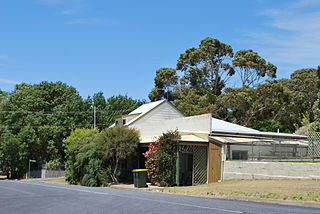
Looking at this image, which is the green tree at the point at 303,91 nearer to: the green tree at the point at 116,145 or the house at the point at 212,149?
the house at the point at 212,149

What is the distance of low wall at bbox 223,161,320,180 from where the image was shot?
20328 millimetres

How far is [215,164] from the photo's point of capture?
1033 inches

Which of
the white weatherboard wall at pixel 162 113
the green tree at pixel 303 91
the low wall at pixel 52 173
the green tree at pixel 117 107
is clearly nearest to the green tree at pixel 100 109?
the green tree at pixel 117 107

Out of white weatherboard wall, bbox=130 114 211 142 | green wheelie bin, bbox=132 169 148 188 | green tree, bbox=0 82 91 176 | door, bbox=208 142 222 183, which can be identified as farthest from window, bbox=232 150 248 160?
green tree, bbox=0 82 91 176

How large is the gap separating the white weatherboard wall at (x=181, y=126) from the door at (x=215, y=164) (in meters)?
1.66

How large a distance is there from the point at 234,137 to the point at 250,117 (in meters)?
27.4

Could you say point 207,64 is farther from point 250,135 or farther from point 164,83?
point 250,135

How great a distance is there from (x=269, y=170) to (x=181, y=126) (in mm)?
10308

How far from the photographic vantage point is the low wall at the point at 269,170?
66.7 feet

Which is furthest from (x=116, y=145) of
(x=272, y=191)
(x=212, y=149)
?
(x=272, y=191)

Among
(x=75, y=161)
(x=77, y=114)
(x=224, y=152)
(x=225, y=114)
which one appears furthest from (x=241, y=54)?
(x=224, y=152)

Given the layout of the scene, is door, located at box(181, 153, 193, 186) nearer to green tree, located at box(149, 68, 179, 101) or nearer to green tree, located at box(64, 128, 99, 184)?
green tree, located at box(64, 128, 99, 184)

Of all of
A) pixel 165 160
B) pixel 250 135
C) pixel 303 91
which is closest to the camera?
pixel 165 160

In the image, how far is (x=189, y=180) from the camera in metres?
27.9
